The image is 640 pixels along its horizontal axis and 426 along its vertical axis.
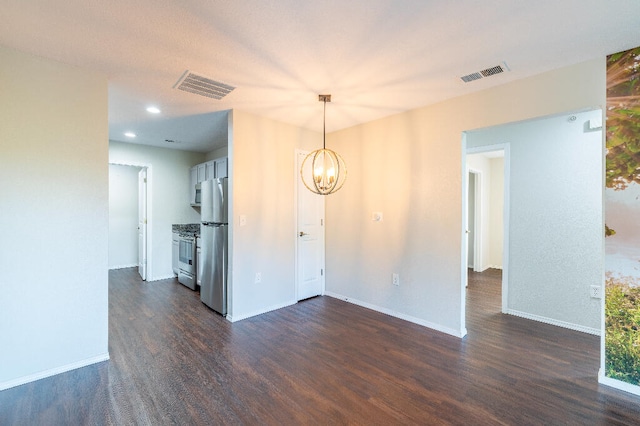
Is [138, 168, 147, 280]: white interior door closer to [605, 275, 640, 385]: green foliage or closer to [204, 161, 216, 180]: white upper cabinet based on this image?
[204, 161, 216, 180]: white upper cabinet

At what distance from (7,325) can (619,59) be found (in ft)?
16.7

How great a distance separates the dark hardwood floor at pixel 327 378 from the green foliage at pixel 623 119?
165 centimetres

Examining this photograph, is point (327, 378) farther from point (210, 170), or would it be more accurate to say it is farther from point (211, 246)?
point (210, 170)

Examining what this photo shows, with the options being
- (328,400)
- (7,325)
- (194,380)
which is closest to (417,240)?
(328,400)

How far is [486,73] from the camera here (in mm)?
2508

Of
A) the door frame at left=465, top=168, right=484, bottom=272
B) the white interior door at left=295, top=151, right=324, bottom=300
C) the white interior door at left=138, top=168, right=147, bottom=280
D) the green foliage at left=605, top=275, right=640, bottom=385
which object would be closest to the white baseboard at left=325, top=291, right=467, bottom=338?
the white interior door at left=295, top=151, right=324, bottom=300

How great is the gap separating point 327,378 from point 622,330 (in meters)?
2.29

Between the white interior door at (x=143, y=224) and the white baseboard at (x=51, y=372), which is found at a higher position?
the white interior door at (x=143, y=224)

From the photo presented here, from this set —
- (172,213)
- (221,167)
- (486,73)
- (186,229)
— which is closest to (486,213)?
(486,73)

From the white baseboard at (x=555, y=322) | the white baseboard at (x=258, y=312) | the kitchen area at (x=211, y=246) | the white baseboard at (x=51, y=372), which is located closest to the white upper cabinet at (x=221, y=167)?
the kitchen area at (x=211, y=246)

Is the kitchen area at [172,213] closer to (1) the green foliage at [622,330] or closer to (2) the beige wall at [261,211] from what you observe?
(2) the beige wall at [261,211]

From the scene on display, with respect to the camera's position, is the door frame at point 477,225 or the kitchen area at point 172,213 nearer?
the kitchen area at point 172,213

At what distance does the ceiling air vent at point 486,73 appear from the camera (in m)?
2.40

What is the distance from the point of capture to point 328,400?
2.04 m
